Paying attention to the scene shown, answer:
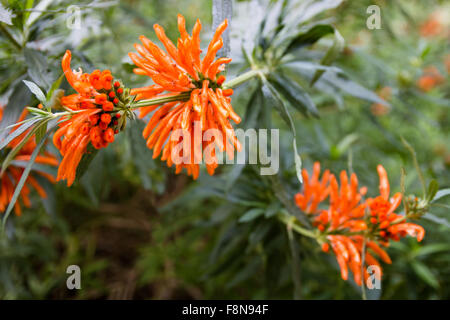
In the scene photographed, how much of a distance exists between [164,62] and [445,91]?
4.78 ft

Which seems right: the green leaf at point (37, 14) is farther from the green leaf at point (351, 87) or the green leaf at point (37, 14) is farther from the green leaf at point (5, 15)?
the green leaf at point (351, 87)

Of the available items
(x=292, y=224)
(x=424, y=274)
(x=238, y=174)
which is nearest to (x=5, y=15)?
(x=238, y=174)

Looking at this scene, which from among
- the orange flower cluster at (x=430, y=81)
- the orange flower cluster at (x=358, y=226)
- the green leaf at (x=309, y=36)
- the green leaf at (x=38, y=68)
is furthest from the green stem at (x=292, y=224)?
the orange flower cluster at (x=430, y=81)

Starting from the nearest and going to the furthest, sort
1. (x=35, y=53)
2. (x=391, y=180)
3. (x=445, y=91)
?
(x=35, y=53)
(x=391, y=180)
(x=445, y=91)

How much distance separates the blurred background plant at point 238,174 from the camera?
2.34ft

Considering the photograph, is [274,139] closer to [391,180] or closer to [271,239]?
[271,239]

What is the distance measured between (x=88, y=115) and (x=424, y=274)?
0.92 m

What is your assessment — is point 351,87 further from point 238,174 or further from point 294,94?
point 238,174

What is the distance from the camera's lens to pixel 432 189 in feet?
1.98

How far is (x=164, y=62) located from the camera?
499 millimetres

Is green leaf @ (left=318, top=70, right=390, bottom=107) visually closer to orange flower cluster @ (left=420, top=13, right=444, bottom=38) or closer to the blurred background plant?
the blurred background plant
